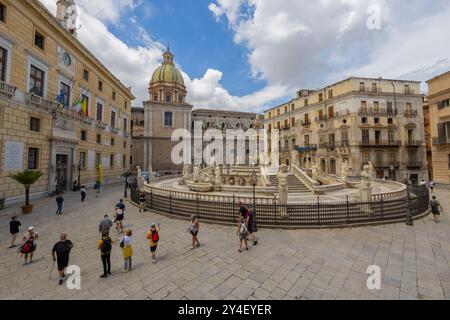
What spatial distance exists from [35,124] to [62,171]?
5382 mm

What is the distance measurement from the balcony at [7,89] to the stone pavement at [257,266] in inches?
345

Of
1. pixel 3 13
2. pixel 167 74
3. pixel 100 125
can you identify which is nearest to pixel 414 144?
pixel 100 125

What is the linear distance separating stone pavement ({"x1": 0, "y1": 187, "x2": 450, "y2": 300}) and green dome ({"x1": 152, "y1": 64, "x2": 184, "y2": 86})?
4091cm

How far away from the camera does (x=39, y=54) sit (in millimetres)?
14766

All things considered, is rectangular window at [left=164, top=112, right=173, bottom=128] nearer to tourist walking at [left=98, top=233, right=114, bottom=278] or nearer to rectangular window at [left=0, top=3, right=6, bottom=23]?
rectangular window at [left=0, top=3, right=6, bottom=23]

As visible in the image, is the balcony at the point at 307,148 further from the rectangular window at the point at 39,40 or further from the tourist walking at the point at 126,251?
the rectangular window at the point at 39,40

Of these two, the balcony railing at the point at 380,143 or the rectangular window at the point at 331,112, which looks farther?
the rectangular window at the point at 331,112

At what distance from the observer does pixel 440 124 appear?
21375 millimetres

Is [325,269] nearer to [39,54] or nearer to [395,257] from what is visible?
[395,257]

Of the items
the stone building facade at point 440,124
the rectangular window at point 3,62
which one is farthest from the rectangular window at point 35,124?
the stone building facade at point 440,124

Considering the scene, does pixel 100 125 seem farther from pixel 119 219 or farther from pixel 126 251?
pixel 126 251

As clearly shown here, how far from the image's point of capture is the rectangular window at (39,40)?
14.9m

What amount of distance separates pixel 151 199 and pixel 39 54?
1478 cm

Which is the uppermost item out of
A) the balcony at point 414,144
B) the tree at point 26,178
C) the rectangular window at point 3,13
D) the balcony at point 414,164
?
the rectangular window at point 3,13
